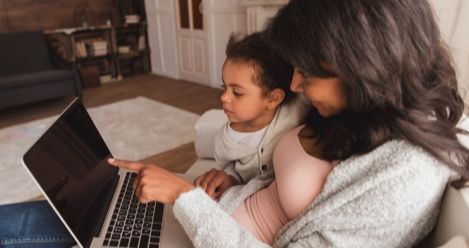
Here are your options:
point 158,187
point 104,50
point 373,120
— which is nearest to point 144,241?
point 158,187

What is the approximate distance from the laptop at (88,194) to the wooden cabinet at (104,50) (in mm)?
4079

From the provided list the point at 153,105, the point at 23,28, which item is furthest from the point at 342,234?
the point at 23,28

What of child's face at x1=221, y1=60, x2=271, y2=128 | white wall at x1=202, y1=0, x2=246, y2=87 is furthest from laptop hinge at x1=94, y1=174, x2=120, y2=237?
white wall at x1=202, y1=0, x2=246, y2=87

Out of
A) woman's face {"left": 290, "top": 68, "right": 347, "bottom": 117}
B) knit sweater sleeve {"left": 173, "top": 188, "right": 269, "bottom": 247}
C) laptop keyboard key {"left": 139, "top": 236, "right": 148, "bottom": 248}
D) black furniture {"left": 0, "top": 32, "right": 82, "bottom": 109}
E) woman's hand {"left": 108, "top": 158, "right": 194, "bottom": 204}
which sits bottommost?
black furniture {"left": 0, "top": 32, "right": 82, "bottom": 109}

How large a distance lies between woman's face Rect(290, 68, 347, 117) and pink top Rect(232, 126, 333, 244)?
113 millimetres

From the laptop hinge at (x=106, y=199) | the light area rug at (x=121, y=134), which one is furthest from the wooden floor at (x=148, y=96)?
the laptop hinge at (x=106, y=199)

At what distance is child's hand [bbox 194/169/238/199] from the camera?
1.00 metres

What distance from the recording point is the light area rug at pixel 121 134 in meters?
2.44

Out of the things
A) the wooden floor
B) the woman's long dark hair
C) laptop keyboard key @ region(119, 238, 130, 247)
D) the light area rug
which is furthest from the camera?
the wooden floor

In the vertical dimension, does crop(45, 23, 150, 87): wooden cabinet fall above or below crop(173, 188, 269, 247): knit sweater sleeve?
below

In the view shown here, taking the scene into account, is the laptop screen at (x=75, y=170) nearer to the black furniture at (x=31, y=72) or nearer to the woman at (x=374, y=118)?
the woman at (x=374, y=118)

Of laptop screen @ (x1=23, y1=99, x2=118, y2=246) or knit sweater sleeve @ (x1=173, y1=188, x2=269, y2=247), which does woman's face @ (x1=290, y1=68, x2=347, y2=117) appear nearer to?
knit sweater sleeve @ (x1=173, y1=188, x2=269, y2=247)

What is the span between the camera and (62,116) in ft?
2.87

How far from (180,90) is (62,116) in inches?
155
